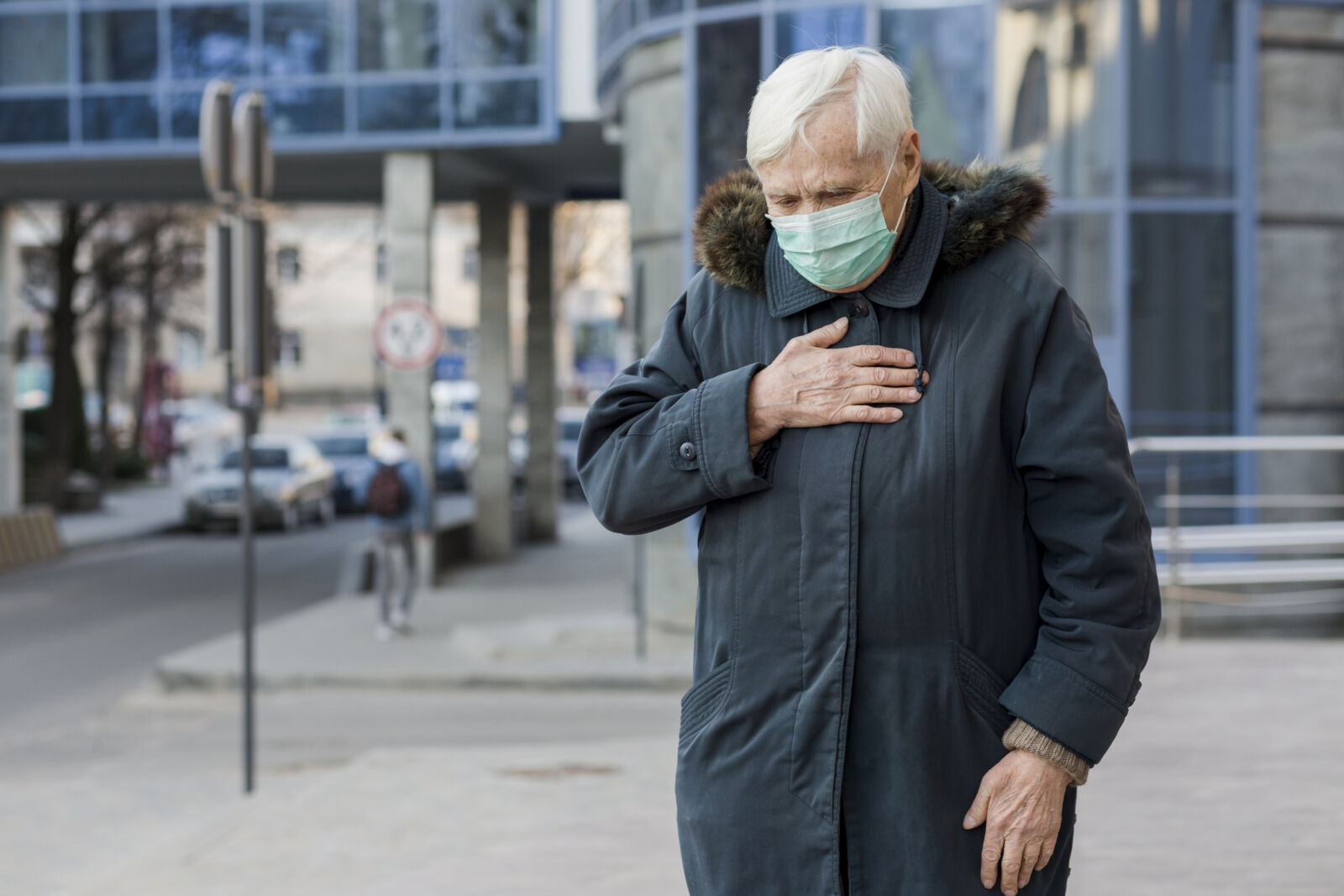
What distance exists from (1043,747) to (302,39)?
1743cm

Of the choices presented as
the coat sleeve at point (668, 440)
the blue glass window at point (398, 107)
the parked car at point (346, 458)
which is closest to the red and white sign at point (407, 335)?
the blue glass window at point (398, 107)

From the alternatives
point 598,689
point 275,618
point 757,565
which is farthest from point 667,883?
point 275,618

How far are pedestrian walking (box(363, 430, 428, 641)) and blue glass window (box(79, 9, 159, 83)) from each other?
7435mm

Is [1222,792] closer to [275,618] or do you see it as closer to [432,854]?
[432,854]

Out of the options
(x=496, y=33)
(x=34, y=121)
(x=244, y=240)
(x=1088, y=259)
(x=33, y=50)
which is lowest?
(x=244, y=240)

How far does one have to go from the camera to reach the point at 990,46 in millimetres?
12422

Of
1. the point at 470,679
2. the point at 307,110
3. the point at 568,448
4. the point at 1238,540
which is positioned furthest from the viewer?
the point at 568,448

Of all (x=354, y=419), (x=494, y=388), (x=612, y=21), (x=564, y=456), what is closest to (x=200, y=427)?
(x=354, y=419)

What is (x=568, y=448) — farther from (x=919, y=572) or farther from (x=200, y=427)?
(x=919, y=572)

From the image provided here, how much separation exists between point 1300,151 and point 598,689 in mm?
6774

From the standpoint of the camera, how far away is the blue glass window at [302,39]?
1806 cm

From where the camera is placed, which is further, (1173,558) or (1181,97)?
(1181,97)

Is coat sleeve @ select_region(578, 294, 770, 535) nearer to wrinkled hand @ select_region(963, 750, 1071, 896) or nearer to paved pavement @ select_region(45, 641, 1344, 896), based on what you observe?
wrinkled hand @ select_region(963, 750, 1071, 896)

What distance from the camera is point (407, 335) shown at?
50.8 ft
